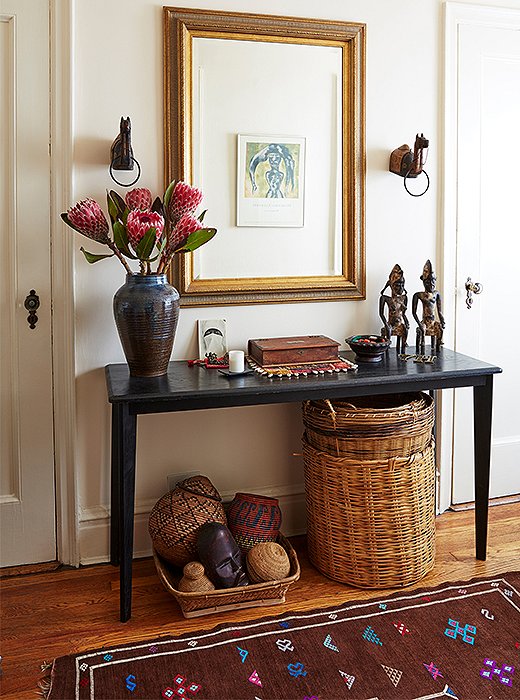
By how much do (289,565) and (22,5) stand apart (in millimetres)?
2130

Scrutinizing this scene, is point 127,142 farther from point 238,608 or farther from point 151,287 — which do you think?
point 238,608

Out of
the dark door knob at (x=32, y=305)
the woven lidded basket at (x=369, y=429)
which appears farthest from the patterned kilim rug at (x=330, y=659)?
the dark door knob at (x=32, y=305)

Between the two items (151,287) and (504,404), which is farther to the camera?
(504,404)

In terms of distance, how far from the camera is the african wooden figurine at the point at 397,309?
9.36ft

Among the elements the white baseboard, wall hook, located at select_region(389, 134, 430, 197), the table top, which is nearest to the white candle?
the table top

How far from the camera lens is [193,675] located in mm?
2045

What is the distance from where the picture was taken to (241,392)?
2332 millimetres

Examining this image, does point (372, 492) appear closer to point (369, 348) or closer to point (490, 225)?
point (369, 348)

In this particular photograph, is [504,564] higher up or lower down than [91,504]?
lower down

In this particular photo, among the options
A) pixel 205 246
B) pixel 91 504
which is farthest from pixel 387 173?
→ pixel 91 504

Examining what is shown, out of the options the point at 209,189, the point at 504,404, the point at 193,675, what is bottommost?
the point at 193,675

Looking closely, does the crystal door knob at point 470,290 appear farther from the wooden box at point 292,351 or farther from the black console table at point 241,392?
the wooden box at point 292,351

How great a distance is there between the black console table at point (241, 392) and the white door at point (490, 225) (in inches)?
18.4

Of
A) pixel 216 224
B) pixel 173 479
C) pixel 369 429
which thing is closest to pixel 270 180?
pixel 216 224
